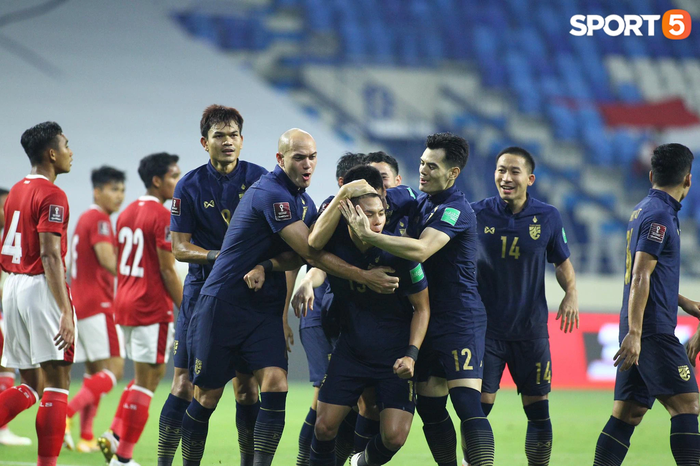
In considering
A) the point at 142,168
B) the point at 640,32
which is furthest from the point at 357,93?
the point at 142,168

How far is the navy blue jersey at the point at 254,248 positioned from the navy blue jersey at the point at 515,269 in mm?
1483

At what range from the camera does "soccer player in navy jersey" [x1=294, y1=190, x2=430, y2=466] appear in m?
4.36

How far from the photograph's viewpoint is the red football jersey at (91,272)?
285 inches

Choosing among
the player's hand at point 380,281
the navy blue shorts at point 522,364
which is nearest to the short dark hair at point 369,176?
the player's hand at point 380,281

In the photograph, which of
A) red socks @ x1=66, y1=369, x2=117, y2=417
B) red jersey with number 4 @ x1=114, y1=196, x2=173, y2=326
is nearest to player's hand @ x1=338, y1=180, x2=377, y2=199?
red jersey with number 4 @ x1=114, y1=196, x2=173, y2=326

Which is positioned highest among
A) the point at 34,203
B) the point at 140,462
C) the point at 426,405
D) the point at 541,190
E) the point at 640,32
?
the point at 640,32

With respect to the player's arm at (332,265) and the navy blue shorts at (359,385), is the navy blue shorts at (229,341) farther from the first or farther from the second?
the player's arm at (332,265)

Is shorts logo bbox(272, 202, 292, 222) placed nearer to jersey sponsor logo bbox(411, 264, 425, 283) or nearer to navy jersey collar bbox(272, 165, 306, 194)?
navy jersey collar bbox(272, 165, 306, 194)

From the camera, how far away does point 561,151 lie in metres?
17.5

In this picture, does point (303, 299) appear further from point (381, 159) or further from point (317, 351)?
point (381, 159)

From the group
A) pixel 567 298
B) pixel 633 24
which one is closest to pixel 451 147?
pixel 567 298

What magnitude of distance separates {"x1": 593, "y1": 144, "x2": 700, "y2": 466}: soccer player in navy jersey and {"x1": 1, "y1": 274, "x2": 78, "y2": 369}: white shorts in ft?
11.4

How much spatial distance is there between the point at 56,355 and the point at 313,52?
12.8m

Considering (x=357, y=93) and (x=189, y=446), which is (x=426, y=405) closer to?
(x=189, y=446)
